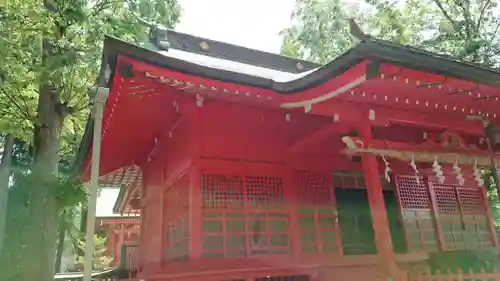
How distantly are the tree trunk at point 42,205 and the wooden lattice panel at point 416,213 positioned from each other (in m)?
6.66

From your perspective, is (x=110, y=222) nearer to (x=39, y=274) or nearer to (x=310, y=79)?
(x=39, y=274)

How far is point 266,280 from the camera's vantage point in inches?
232

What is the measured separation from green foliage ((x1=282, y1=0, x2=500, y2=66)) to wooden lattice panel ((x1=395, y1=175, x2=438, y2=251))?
8.43 m

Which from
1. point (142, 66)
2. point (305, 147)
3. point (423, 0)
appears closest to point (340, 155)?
point (305, 147)

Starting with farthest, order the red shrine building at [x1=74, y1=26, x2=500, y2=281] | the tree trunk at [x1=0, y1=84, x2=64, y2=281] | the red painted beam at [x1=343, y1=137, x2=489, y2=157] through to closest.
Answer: the tree trunk at [x1=0, y1=84, x2=64, y2=281] < the red painted beam at [x1=343, y1=137, x2=489, y2=157] < the red shrine building at [x1=74, y1=26, x2=500, y2=281]

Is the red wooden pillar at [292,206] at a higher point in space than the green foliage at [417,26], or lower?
lower

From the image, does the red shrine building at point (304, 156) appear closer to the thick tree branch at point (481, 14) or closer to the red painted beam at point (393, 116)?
the red painted beam at point (393, 116)

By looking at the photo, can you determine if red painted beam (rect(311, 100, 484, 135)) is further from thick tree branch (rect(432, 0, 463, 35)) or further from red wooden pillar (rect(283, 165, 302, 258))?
thick tree branch (rect(432, 0, 463, 35))

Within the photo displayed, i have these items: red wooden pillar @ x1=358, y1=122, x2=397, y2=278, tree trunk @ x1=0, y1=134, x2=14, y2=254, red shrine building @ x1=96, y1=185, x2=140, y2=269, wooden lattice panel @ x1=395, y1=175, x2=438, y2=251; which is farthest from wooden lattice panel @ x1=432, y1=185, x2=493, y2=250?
red shrine building @ x1=96, y1=185, x2=140, y2=269

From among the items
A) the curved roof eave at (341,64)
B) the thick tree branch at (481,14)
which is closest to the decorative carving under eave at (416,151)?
the curved roof eave at (341,64)

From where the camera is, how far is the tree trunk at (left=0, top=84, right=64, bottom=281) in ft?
24.4

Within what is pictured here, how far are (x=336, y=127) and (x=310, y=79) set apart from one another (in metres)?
1.10

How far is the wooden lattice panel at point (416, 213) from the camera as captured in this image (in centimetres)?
689

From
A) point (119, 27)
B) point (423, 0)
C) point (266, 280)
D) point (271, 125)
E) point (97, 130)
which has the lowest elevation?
point (266, 280)
